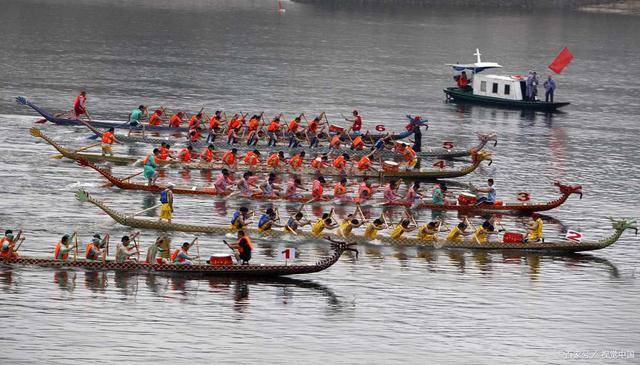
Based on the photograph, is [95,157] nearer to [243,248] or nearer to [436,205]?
[436,205]

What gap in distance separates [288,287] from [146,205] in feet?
46.7

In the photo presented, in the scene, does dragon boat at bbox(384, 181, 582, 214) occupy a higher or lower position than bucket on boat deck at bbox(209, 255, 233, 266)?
higher

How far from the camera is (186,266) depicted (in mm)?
47281

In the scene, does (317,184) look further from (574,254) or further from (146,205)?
(574,254)

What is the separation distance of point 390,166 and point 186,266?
22.3 m

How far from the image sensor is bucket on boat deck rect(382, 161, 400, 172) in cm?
6712

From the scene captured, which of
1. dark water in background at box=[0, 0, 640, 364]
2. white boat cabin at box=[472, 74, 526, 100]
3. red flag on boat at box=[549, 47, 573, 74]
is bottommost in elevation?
dark water in background at box=[0, 0, 640, 364]

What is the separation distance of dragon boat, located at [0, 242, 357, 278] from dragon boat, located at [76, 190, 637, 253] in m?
4.91

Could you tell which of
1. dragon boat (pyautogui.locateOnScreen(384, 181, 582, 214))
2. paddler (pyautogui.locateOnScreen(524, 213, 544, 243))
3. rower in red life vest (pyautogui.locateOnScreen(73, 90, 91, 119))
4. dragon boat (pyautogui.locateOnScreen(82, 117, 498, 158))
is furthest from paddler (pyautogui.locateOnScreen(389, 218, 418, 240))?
rower in red life vest (pyautogui.locateOnScreen(73, 90, 91, 119))

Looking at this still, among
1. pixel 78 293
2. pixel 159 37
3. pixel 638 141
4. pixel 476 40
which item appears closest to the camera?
pixel 78 293

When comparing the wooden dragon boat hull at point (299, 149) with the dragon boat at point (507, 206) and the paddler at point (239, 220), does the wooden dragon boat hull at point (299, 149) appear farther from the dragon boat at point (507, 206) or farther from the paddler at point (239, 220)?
the paddler at point (239, 220)

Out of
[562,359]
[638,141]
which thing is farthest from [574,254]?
[638,141]

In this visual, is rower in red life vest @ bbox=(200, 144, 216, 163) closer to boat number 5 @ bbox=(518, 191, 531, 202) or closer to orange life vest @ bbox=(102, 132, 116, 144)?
orange life vest @ bbox=(102, 132, 116, 144)

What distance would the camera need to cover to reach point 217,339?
141 feet
